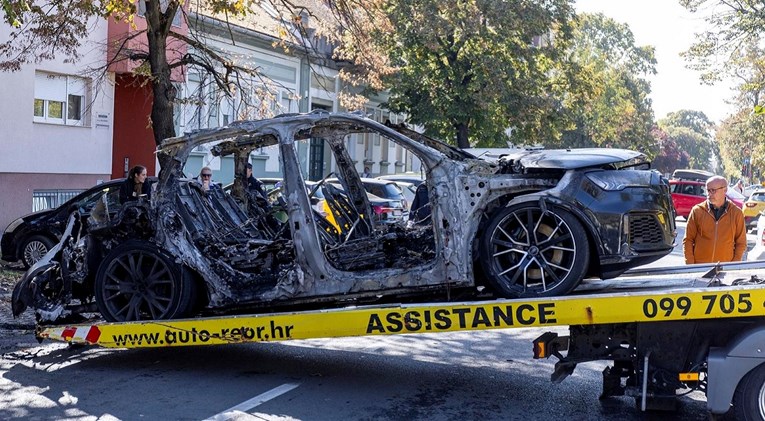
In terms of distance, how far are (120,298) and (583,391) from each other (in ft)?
13.4

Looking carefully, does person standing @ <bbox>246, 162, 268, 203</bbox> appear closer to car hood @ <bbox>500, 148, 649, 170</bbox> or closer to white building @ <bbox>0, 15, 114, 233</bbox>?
car hood @ <bbox>500, 148, 649, 170</bbox>

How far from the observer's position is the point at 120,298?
322 inches

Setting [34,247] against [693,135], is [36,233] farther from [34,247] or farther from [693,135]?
[693,135]

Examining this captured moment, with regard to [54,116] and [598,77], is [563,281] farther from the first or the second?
[598,77]

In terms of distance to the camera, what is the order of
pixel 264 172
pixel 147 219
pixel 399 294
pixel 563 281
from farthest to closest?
pixel 264 172, pixel 147 219, pixel 399 294, pixel 563 281

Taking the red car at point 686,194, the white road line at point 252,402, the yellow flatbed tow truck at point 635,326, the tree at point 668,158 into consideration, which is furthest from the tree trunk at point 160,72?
the tree at point 668,158

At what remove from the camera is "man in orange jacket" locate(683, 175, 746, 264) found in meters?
8.71

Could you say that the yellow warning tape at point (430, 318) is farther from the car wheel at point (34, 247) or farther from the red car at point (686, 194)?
the red car at point (686, 194)

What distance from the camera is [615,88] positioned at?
61.6 meters

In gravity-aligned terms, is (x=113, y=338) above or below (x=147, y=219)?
below

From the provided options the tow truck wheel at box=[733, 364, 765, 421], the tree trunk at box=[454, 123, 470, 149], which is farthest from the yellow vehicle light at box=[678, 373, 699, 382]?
the tree trunk at box=[454, 123, 470, 149]

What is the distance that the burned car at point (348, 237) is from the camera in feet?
22.3

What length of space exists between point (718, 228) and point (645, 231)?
88.7 inches

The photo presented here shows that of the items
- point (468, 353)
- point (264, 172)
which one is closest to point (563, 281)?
point (468, 353)
